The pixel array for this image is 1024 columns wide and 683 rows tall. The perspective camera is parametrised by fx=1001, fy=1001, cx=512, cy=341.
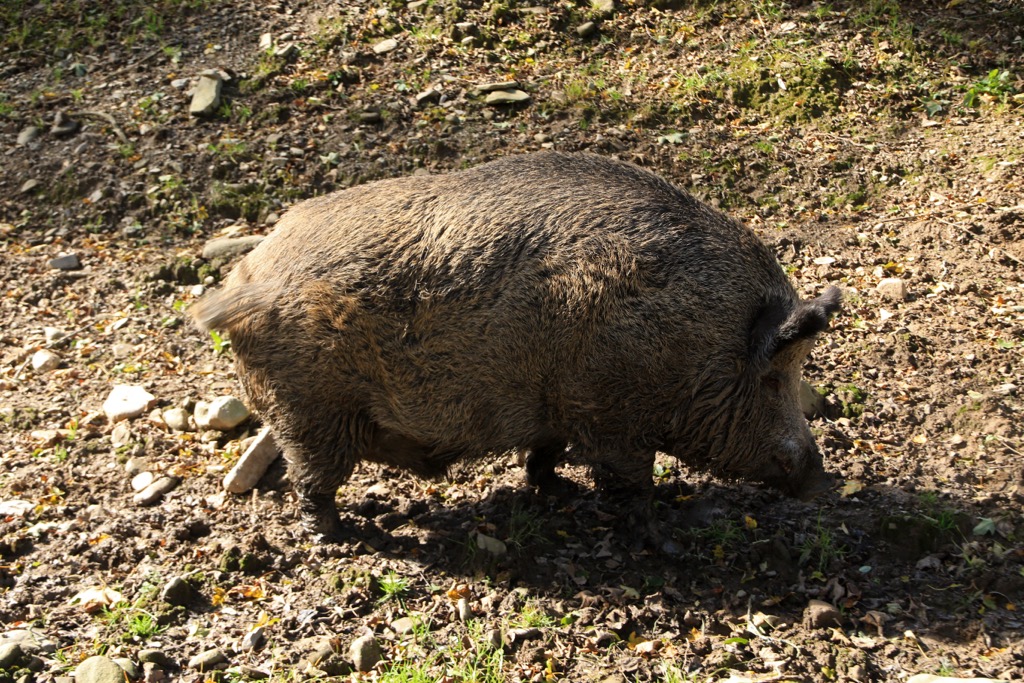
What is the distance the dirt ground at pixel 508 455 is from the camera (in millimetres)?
4414

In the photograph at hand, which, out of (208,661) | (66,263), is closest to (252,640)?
(208,661)

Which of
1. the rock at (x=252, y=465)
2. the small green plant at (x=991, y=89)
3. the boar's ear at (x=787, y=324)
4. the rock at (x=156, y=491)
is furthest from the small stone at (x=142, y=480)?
the small green plant at (x=991, y=89)

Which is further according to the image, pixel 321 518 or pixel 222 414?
pixel 222 414

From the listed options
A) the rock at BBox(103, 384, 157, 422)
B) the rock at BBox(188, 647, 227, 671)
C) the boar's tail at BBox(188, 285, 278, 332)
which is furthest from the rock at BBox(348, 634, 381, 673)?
the rock at BBox(103, 384, 157, 422)

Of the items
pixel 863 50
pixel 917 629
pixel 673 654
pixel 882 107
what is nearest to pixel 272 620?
pixel 673 654

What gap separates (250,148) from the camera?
789 centimetres

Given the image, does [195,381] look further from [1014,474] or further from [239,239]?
[1014,474]

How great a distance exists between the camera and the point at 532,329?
4.59 metres

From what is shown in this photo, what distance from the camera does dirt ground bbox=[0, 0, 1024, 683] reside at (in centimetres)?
441

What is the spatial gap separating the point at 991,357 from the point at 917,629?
218 cm

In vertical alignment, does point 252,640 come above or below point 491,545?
below

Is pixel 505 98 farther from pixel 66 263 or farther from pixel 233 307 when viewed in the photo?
pixel 233 307

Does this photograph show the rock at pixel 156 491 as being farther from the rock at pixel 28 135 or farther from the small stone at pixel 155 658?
the rock at pixel 28 135

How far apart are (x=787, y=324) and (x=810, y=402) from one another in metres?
1.34
